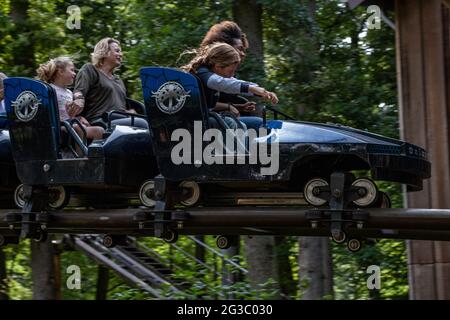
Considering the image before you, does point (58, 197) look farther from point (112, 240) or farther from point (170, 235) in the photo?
point (112, 240)

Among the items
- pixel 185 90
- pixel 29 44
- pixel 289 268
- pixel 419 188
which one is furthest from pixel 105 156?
pixel 289 268

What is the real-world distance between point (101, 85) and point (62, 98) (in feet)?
1.01

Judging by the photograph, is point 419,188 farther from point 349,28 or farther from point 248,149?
point 349,28

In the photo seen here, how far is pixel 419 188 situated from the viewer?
23.8 feet

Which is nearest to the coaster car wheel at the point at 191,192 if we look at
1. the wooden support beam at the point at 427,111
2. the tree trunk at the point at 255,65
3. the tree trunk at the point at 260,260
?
the wooden support beam at the point at 427,111

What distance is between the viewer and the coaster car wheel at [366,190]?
21.7 feet

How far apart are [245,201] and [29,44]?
7619 millimetres

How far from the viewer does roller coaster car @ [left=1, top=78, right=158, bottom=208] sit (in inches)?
281

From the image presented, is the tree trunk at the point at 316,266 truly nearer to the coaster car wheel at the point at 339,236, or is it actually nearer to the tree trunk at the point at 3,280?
the tree trunk at the point at 3,280

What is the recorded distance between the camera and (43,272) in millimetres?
14930

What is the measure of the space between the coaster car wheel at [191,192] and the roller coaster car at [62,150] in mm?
322

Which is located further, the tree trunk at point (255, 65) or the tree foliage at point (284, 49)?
the tree foliage at point (284, 49)

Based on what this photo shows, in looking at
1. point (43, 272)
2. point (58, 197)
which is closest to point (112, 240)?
point (58, 197)

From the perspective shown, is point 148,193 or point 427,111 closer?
point 148,193
